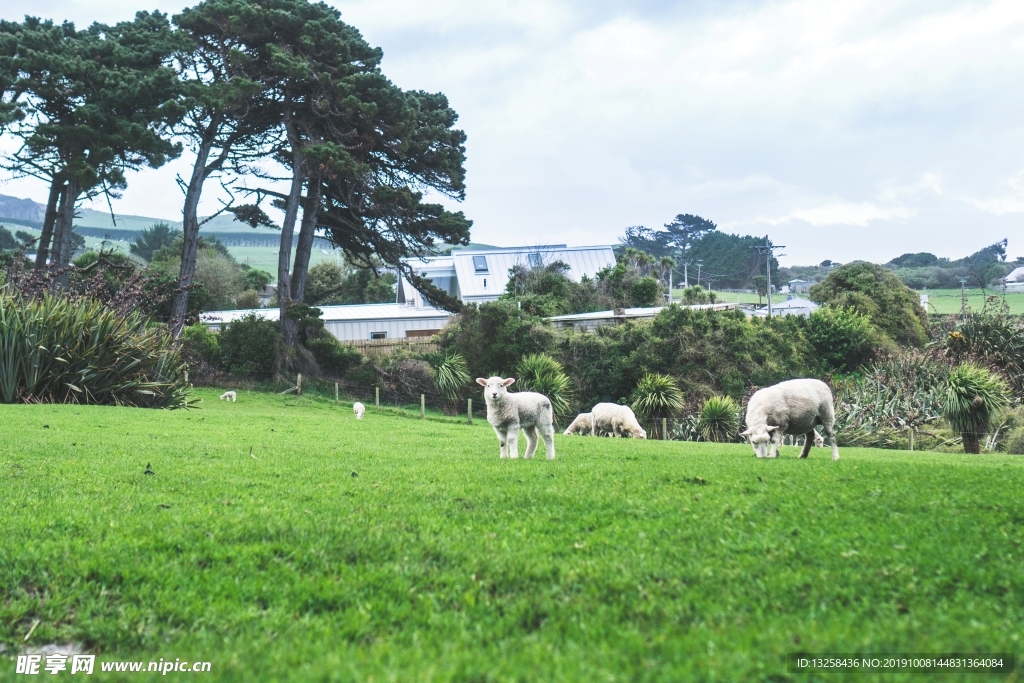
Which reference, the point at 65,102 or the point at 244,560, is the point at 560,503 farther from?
the point at 65,102

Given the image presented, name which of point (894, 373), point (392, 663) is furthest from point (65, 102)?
point (392, 663)

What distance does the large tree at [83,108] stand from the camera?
3397cm

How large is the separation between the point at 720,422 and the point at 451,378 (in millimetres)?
14218

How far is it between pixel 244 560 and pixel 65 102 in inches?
1441

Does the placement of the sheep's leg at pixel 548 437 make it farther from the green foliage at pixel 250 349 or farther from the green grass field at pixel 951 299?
the green grass field at pixel 951 299

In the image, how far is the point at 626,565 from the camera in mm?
5480

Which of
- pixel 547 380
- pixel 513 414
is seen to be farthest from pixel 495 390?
pixel 547 380

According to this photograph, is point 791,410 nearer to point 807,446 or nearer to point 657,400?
point 807,446

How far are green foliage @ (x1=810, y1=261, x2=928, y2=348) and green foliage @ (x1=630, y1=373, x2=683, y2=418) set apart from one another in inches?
822

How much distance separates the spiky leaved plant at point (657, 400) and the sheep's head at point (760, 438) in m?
20.3

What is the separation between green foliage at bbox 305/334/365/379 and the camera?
132 ft

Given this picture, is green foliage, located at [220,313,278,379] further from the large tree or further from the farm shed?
the farm shed

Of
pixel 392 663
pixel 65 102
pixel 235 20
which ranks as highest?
pixel 235 20

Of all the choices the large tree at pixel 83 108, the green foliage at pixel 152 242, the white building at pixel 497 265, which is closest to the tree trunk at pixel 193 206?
the large tree at pixel 83 108
